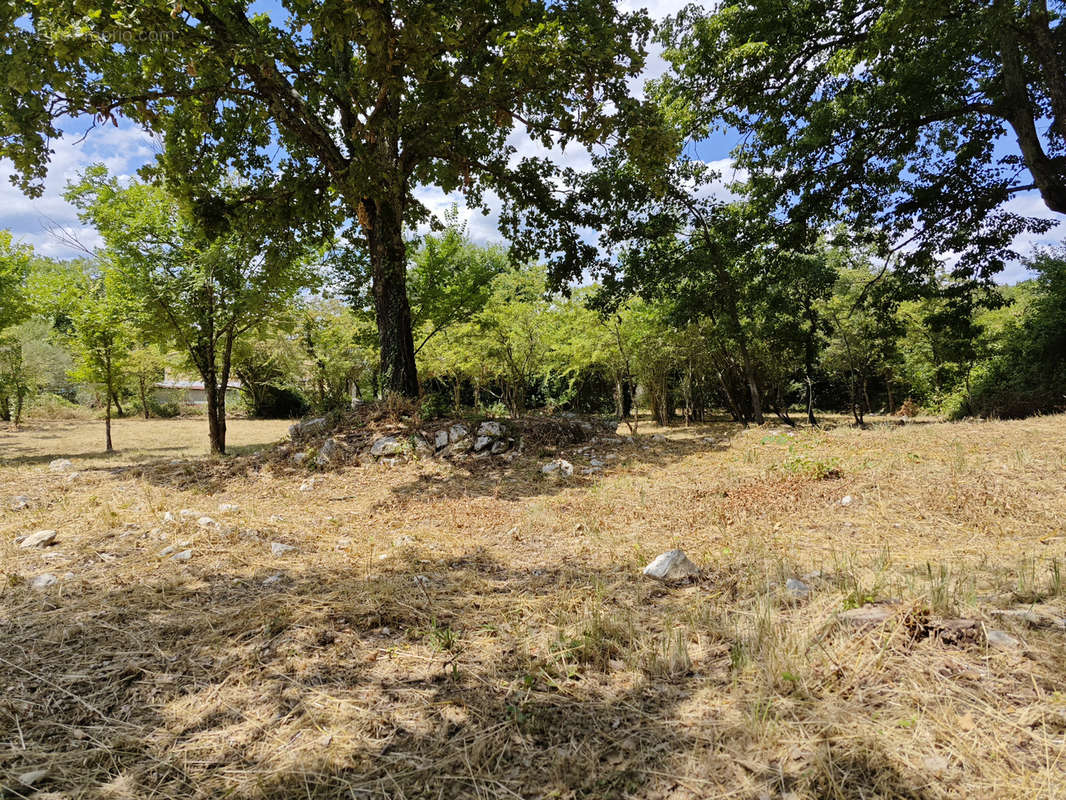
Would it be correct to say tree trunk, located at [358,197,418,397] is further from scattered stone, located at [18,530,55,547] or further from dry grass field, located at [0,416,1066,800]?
scattered stone, located at [18,530,55,547]

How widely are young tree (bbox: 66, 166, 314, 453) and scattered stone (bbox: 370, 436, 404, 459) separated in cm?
481

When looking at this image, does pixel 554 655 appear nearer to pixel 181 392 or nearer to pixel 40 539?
pixel 40 539

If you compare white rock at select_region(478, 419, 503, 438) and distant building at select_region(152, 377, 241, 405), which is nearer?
white rock at select_region(478, 419, 503, 438)

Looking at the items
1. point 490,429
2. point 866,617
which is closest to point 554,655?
point 866,617

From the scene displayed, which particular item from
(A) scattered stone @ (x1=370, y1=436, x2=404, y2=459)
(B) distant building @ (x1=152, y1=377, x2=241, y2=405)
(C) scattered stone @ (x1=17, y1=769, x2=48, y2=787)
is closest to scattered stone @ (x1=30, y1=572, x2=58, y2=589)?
(C) scattered stone @ (x1=17, y1=769, x2=48, y2=787)

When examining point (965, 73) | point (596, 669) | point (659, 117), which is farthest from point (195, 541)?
point (965, 73)

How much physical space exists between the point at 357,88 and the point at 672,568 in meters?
7.34

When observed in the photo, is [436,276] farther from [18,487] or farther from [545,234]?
[18,487]

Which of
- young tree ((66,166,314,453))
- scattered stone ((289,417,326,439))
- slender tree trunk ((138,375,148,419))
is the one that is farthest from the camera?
slender tree trunk ((138,375,148,419))

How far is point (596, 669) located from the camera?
2037 millimetres

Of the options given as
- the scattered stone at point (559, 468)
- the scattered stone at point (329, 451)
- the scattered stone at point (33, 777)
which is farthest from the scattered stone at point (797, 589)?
the scattered stone at point (329, 451)

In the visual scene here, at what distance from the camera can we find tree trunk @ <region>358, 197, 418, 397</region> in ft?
27.6

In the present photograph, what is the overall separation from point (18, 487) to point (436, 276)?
372 inches

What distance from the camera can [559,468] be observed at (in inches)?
263
